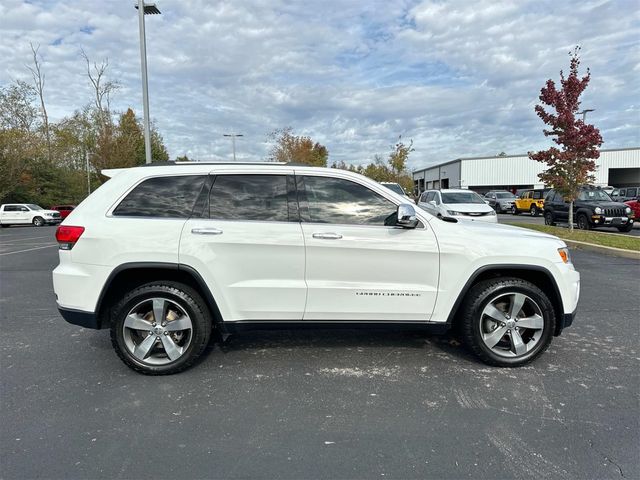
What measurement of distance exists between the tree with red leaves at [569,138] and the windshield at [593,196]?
3014 mm

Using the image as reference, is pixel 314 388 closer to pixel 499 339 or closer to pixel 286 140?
pixel 499 339

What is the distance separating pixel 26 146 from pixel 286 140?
73.7 feet

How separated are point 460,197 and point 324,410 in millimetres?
11801

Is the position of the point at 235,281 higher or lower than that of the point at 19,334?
higher

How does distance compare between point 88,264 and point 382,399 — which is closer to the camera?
point 382,399

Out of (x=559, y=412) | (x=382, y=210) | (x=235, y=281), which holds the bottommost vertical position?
(x=559, y=412)

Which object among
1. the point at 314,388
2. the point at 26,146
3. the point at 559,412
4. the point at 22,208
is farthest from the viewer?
the point at 26,146

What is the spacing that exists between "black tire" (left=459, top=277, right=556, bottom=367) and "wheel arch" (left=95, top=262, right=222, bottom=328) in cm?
225

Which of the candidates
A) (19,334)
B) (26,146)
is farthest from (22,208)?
(19,334)

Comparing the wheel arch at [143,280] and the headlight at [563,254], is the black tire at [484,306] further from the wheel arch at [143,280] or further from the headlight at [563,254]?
the wheel arch at [143,280]

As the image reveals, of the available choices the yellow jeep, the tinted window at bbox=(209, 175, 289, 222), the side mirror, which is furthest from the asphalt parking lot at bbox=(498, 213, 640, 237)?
the tinted window at bbox=(209, 175, 289, 222)

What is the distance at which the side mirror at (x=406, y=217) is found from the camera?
3.44 m

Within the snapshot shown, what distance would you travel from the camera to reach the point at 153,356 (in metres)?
3.68

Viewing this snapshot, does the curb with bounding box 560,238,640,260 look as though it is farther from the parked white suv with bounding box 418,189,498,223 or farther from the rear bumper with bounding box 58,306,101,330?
the rear bumper with bounding box 58,306,101,330
